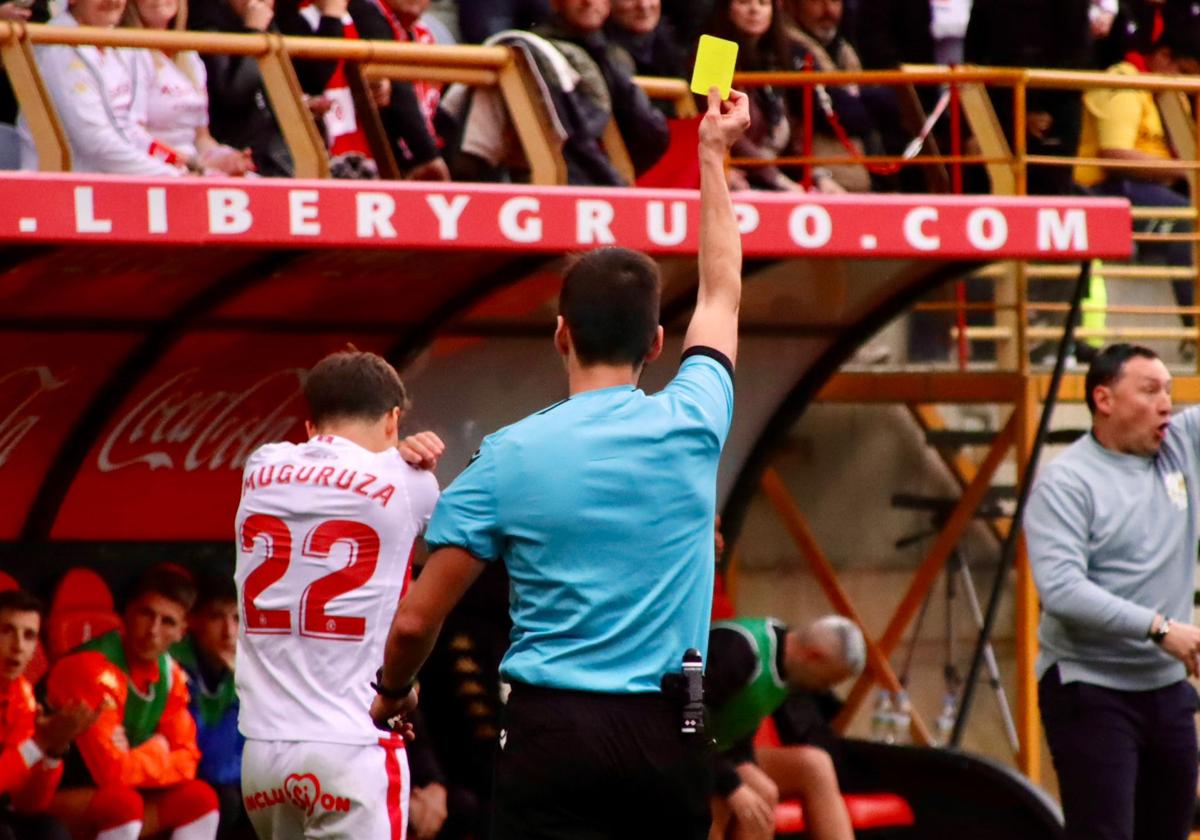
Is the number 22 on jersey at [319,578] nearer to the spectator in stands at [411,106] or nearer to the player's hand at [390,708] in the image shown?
the player's hand at [390,708]

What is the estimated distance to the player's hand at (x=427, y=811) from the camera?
7953 millimetres

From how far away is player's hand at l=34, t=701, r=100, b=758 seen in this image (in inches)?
297

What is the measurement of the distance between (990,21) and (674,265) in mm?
3750

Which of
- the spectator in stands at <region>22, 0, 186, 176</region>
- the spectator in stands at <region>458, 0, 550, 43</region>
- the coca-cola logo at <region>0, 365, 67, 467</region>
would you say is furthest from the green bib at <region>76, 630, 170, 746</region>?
the spectator in stands at <region>458, 0, 550, 43</region>

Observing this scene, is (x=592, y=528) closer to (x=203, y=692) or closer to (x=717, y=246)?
(x=717, y=246)

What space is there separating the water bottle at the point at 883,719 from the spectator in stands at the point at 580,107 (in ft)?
10.6

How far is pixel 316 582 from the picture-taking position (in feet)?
Answer: 18.1

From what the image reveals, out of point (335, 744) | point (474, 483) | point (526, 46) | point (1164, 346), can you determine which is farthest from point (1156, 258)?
point (474, 483)

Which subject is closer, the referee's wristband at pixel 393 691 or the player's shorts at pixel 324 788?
the referee's wristband at pixel 393 691

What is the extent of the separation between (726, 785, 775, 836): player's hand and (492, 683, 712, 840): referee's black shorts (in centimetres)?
373

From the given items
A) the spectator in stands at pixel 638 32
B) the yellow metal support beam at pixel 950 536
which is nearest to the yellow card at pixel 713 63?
the spectator in stands at pixel 638 32

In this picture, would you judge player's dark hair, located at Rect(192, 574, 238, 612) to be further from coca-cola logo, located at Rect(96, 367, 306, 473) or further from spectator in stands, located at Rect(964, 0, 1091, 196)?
spectator in stands, located at Rect(964, 0, 1091, 196)

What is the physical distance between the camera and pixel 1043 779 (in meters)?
12.2

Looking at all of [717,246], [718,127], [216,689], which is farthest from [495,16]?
[717,246]
